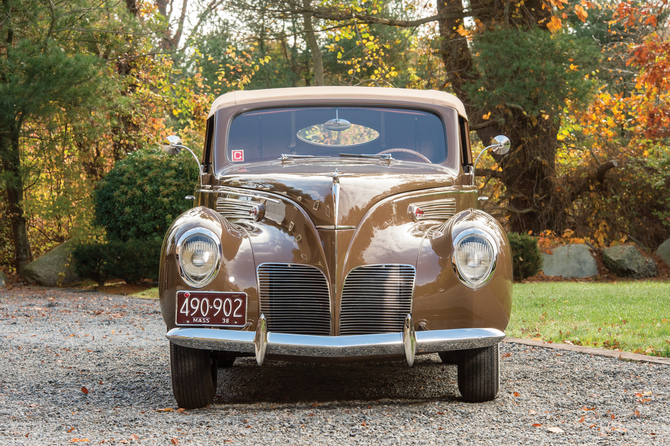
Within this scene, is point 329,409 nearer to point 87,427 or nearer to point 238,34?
point 87,427

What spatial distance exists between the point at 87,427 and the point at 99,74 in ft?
31.2

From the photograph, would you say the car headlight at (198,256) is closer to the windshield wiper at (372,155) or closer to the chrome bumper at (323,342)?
the chrome bumper at (323,342)

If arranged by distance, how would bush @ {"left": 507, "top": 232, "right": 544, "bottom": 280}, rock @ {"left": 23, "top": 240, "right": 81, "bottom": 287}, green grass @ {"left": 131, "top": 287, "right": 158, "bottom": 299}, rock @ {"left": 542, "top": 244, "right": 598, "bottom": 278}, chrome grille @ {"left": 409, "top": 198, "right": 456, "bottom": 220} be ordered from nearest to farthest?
chrome grille @ {"left": 409, "top": 198, "right": 456, "bottom": 220}, green grass @ {"left": 131, "top": 287, "right": 158, "bottom": 299}, bush @ {"left": 507, "top": 232, "right": 544, "bottom": 280}, rock @ {"left": 23, "top": 240, "right": 81, "bottom": 287}, rock @ {"left": 542, "top": 244, "right": 598, "bottom": 278}

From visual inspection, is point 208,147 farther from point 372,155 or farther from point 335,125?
point 372,155

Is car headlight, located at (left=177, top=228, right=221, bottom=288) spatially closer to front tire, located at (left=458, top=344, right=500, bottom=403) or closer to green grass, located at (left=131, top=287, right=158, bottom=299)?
front tire, located at (left=458, top=344, right=500, bottom=403)

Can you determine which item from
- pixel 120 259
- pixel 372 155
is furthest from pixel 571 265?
pixel 372 155

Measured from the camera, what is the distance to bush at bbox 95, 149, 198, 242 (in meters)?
11.6

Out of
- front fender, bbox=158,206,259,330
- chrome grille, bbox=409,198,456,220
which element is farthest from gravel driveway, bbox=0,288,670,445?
chrome grille, bbox=409,198,456,220

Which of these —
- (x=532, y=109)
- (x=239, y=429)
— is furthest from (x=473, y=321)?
(x=532, y=109)

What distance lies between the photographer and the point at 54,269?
1235cm

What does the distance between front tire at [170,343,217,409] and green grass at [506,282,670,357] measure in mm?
3729

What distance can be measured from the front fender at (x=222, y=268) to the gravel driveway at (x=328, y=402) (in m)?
0.62

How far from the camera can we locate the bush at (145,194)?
457 inches

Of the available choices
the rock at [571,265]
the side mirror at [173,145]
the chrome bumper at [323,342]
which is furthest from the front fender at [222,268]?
Result: the rock at [571,265]
